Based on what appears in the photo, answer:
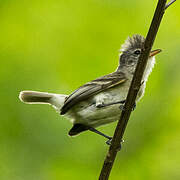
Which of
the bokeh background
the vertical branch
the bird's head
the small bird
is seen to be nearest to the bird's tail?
the small bird

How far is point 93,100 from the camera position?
4.70 m

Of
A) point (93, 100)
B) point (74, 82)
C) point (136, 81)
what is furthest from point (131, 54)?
Result: point (136, 81)

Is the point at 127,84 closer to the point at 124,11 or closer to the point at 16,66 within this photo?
the point at 124,11

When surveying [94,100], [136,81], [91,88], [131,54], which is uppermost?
[131,54]

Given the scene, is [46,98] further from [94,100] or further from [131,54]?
[131,54]

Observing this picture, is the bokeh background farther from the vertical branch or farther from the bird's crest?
the vertical branch

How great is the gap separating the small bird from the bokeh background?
110 millimetres

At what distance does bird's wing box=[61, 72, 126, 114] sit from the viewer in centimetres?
445

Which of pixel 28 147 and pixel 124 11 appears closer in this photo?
pixel 28 147

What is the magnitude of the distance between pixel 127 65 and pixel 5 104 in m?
1.80

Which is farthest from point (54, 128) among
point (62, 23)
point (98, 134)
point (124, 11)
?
point (124, 11)

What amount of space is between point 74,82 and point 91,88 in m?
0.27

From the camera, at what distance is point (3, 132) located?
379 centimetres

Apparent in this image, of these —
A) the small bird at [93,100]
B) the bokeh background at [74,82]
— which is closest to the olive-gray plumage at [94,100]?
the small bird at [93,100]
